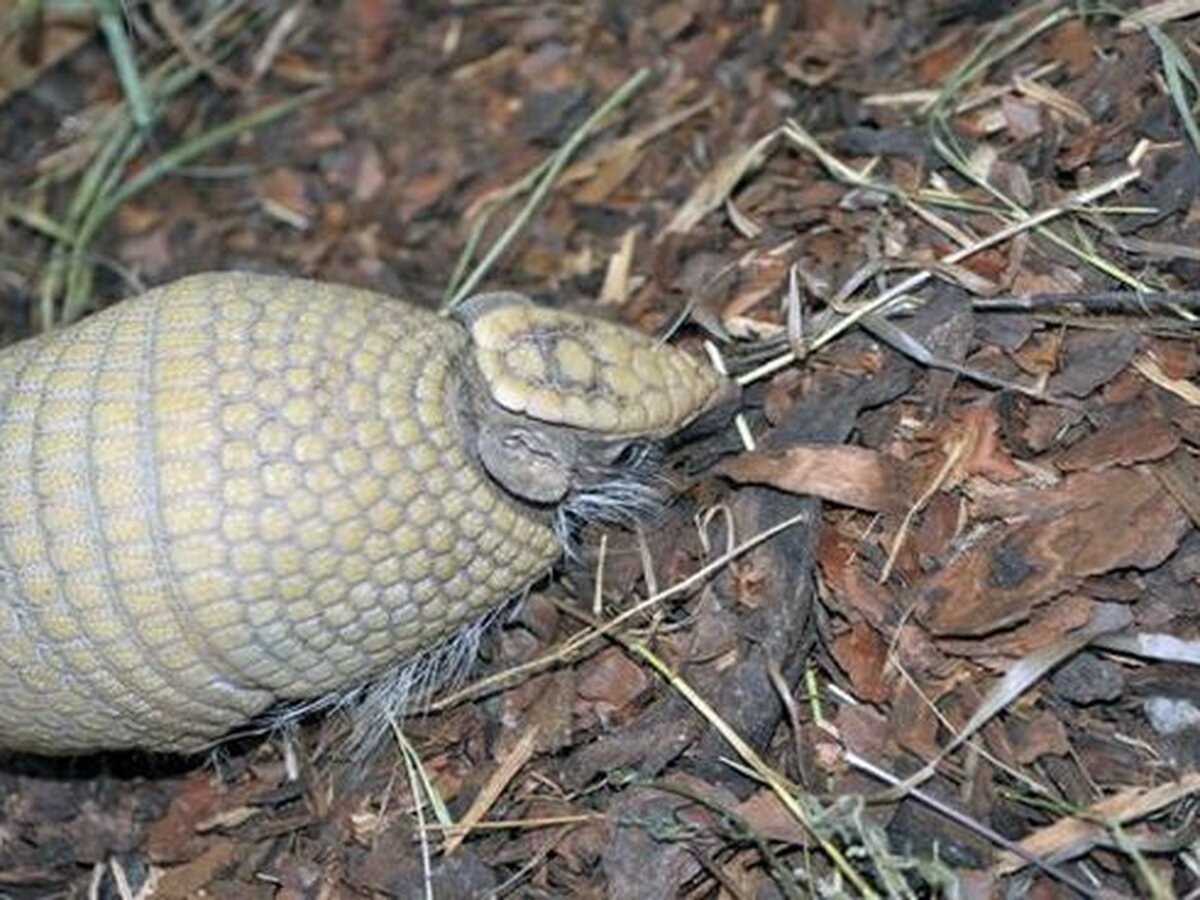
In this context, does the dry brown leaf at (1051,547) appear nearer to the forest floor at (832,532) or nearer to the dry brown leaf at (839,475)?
the forest floor at (832,532)

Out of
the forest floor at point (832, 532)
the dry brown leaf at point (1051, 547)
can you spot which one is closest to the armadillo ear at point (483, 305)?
the forest floor at point (832, 532)

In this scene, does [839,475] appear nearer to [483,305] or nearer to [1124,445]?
[1124,445]

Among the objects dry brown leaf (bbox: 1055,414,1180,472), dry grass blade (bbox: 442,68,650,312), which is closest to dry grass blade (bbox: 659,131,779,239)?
dry grass blade (bbox: 442,68,650,312)

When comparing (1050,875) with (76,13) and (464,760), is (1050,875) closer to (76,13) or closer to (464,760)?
(464,760)

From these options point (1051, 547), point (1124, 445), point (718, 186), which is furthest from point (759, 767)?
point (718, 186)

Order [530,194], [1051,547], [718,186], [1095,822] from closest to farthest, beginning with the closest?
[1095,822] < [1051,547] < [718,186] < [530,194]

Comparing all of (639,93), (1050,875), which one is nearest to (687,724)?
(1050,875)

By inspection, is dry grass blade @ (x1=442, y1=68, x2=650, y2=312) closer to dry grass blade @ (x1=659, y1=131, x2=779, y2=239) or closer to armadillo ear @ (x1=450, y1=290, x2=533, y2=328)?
dry grass blade @ (x1=659, y1=131, x2=779, y2=239)
